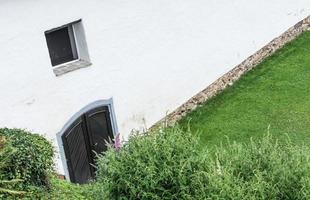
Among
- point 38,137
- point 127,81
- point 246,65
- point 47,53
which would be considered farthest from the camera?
point 246,65

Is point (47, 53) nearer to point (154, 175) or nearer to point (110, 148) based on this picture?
point (110, 148)

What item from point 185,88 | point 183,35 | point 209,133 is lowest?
point 209,133

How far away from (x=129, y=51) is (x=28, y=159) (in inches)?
176

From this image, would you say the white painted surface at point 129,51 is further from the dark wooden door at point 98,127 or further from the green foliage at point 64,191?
the green foliage at point 64,191

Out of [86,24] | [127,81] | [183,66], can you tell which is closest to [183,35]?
[183,66]

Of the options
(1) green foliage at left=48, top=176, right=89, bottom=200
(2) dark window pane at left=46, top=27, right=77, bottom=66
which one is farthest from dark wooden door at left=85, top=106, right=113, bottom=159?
(1) green foliage at left=48, top=176, right=89, bottom=200

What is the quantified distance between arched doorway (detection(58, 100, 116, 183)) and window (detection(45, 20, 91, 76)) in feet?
2.78

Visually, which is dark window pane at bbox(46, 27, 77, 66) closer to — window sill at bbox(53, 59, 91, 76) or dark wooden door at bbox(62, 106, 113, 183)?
window sill at bbox(53, 59, 91, 76)

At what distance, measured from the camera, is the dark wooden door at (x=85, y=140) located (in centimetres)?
1285

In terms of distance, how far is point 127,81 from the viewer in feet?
45.2

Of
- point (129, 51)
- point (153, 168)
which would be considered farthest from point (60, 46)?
point (153, 168)

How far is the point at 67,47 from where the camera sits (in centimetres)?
1301

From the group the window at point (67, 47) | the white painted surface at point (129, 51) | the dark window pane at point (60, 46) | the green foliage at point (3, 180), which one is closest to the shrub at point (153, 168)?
the green foliage at point (3, 180)

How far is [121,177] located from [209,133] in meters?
5.70
